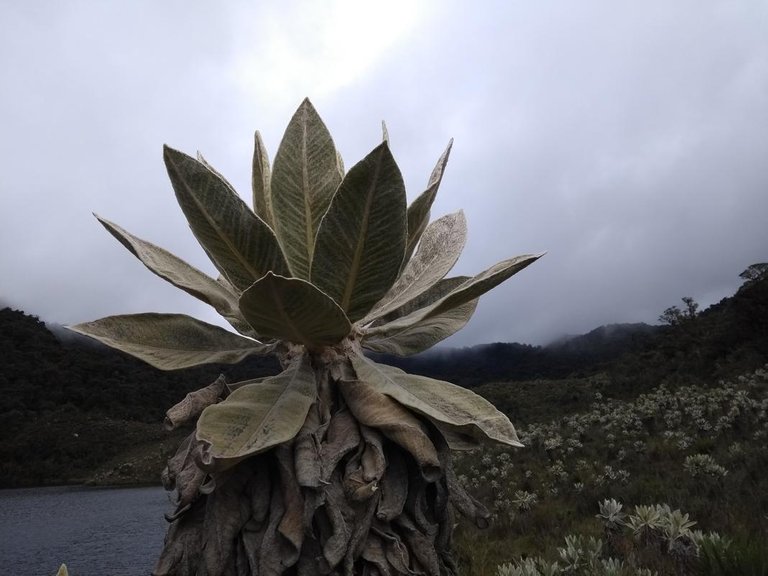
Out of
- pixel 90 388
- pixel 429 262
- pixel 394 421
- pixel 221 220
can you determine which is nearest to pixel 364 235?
pixel 221 220

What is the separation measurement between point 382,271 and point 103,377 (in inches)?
1609

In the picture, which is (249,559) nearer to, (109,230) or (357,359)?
(357,359)

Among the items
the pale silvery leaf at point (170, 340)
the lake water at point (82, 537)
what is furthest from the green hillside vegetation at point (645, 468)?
the lake water at point (82, 537)

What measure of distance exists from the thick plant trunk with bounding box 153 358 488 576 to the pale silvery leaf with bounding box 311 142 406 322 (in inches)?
13.0

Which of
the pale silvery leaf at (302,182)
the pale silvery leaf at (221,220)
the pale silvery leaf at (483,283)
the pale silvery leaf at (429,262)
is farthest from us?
the pale silvery leaf at (429,262)

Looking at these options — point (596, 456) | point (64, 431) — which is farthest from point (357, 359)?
point (64, 431)

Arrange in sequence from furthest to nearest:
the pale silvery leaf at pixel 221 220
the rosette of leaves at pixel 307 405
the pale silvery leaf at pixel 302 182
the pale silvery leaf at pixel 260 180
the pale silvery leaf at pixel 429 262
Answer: the pale silvery leaf at pixel 260 180 < the pale silvery leaf at pixel 429 262 < the pale silvery leaf at pixel 302 182 < the pale silvery leaf at pixel 221 220 < the rosette of leaves at pixel 307 405

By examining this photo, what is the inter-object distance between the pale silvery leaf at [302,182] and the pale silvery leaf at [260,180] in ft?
1.02

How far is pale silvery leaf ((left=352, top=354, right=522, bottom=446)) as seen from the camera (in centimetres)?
159

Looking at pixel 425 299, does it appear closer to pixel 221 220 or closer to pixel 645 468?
pixel 221 220

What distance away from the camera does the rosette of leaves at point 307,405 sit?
153 cm

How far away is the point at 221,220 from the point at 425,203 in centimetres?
86

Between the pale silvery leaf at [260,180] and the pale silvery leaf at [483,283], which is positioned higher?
the pale silvery leaf at [260,180]

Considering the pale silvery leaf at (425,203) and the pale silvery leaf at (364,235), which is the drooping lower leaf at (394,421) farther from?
the pale silvery leaf at (425,203)
